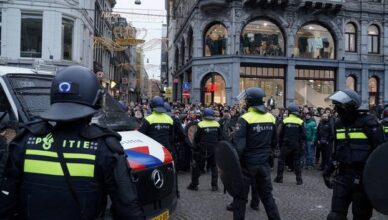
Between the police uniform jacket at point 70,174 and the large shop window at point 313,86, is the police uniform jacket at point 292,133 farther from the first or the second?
the large shop window at point 313,86

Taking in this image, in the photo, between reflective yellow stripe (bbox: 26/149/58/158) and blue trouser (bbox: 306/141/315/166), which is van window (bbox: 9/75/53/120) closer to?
reflective yellow stripe (bbox: 26/149/58/158)

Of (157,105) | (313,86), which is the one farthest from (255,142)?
(313,86)

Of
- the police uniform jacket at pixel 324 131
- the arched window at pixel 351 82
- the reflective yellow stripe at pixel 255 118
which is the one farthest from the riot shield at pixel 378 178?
the arched window at pixel 351 82

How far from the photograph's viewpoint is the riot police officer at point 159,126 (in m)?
7.39

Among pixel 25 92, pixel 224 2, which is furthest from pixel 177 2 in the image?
pixel 25 92

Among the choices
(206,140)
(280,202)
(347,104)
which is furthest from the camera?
(206,140)

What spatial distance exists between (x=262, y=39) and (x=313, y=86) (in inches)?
208

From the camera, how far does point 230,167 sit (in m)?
5.41

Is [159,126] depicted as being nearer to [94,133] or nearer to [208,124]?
[208,124]

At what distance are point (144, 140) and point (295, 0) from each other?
25610 millimetres

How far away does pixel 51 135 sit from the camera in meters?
2.26

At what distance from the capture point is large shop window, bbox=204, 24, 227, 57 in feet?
92.8

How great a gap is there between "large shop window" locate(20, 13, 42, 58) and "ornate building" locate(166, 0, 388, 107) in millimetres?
9971

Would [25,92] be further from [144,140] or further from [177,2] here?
[177,2]
